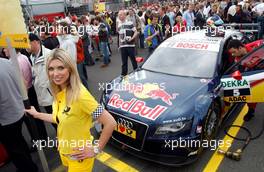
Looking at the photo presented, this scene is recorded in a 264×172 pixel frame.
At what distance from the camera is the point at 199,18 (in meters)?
11.6

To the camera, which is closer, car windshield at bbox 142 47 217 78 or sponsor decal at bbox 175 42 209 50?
car windshield at bbox 142 47 217 78

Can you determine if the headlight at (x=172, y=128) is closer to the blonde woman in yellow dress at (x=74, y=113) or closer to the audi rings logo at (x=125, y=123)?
the audi rings logo at (x=125, y=123)

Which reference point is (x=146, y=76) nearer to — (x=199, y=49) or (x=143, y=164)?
(x=199, y=49)

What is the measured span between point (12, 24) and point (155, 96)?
2044mm

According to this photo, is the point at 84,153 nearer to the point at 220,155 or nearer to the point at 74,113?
the point at 74,113

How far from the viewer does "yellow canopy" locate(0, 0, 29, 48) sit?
2.43 metres

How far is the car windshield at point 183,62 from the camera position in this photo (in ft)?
13.5

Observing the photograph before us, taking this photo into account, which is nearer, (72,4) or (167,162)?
(167,162)

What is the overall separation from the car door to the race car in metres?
0.01

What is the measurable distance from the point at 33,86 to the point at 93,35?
276 inches

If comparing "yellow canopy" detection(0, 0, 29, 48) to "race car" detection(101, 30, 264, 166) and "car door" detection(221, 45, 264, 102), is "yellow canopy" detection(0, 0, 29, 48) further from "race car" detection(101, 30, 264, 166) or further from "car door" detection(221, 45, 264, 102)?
"car door" detection(221, 45, 264, 102)

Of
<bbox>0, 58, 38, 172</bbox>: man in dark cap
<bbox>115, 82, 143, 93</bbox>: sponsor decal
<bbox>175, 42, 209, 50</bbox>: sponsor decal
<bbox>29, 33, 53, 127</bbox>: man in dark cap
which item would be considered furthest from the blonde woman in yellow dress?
<bbox>175, 42, 209, 50</bbox>: sponsor decal

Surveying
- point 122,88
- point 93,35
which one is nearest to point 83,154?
point 122,88

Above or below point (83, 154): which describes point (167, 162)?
below
